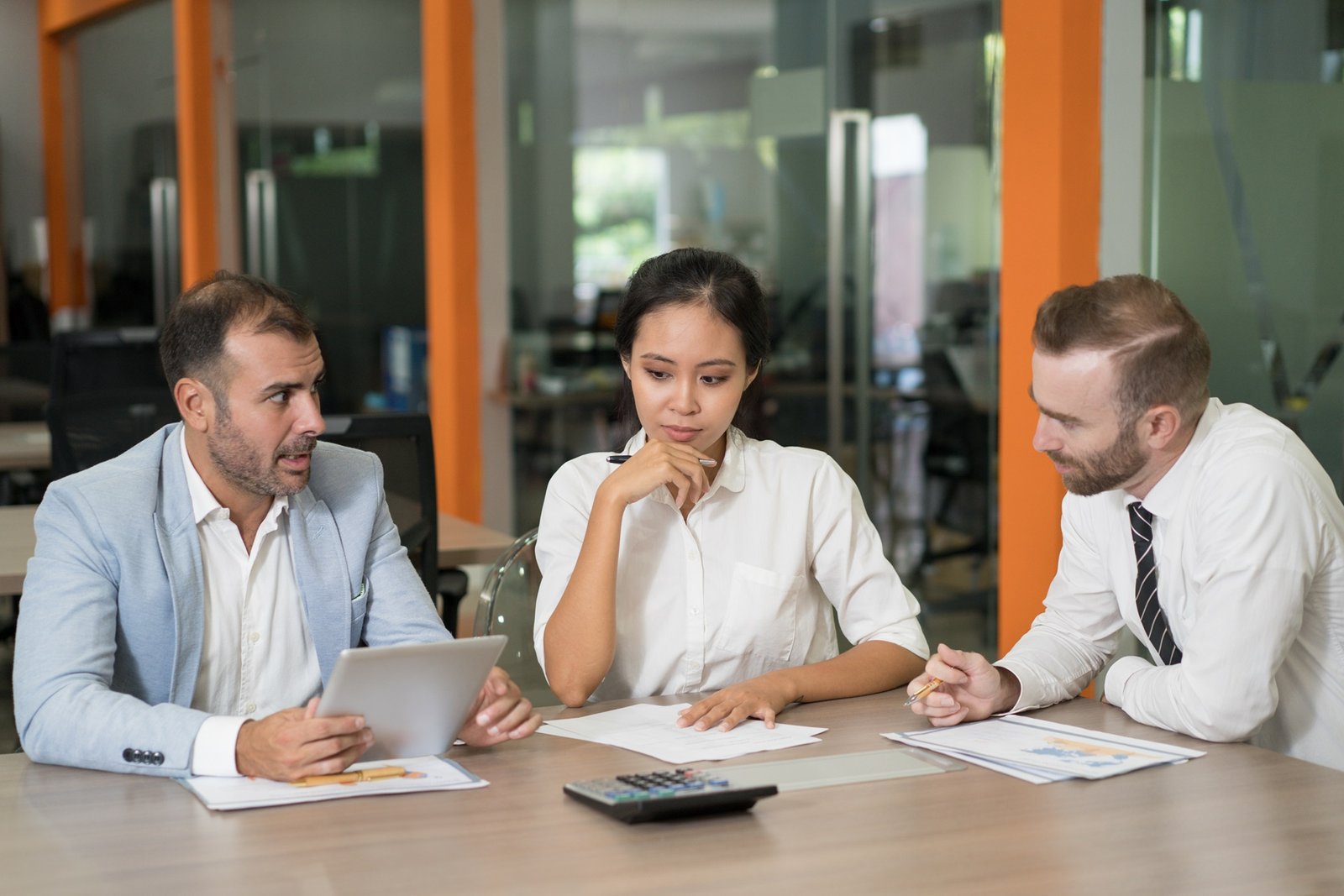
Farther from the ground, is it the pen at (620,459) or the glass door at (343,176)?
the glass door at (343,176)

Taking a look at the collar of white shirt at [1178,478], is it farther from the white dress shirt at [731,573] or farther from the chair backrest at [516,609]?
the chair backrest at [516,609]

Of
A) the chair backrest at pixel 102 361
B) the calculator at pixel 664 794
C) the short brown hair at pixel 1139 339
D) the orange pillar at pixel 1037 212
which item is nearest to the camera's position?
the calculator at pixel 664 794

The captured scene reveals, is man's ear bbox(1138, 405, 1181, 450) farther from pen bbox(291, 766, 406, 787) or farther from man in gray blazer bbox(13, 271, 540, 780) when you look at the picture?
pen bbox(291, 766, 406, 787)

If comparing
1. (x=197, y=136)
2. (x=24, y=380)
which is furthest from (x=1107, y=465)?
(x=197, y=136)

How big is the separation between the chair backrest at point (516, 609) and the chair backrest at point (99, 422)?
63.1 inches

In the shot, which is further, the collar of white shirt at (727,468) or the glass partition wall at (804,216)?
the glass partition wall at (804,216)

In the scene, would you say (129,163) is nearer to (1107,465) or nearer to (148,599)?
(148,599)

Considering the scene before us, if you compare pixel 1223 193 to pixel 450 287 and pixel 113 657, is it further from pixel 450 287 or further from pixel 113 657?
pixel 450 287

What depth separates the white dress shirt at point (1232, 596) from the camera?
1.97 metres

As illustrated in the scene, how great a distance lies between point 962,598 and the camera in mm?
5918

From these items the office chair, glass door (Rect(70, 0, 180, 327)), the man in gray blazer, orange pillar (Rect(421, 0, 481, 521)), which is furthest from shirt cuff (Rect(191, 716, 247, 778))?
glass door (Rect(70, 0, 180, 327))

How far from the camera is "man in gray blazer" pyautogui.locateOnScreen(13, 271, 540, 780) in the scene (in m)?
1.84

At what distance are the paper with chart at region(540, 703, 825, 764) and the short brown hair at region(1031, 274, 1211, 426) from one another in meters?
0.65

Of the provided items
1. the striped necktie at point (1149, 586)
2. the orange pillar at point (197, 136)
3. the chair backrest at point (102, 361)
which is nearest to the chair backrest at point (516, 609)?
the striped necktie at point (1149, 586)
